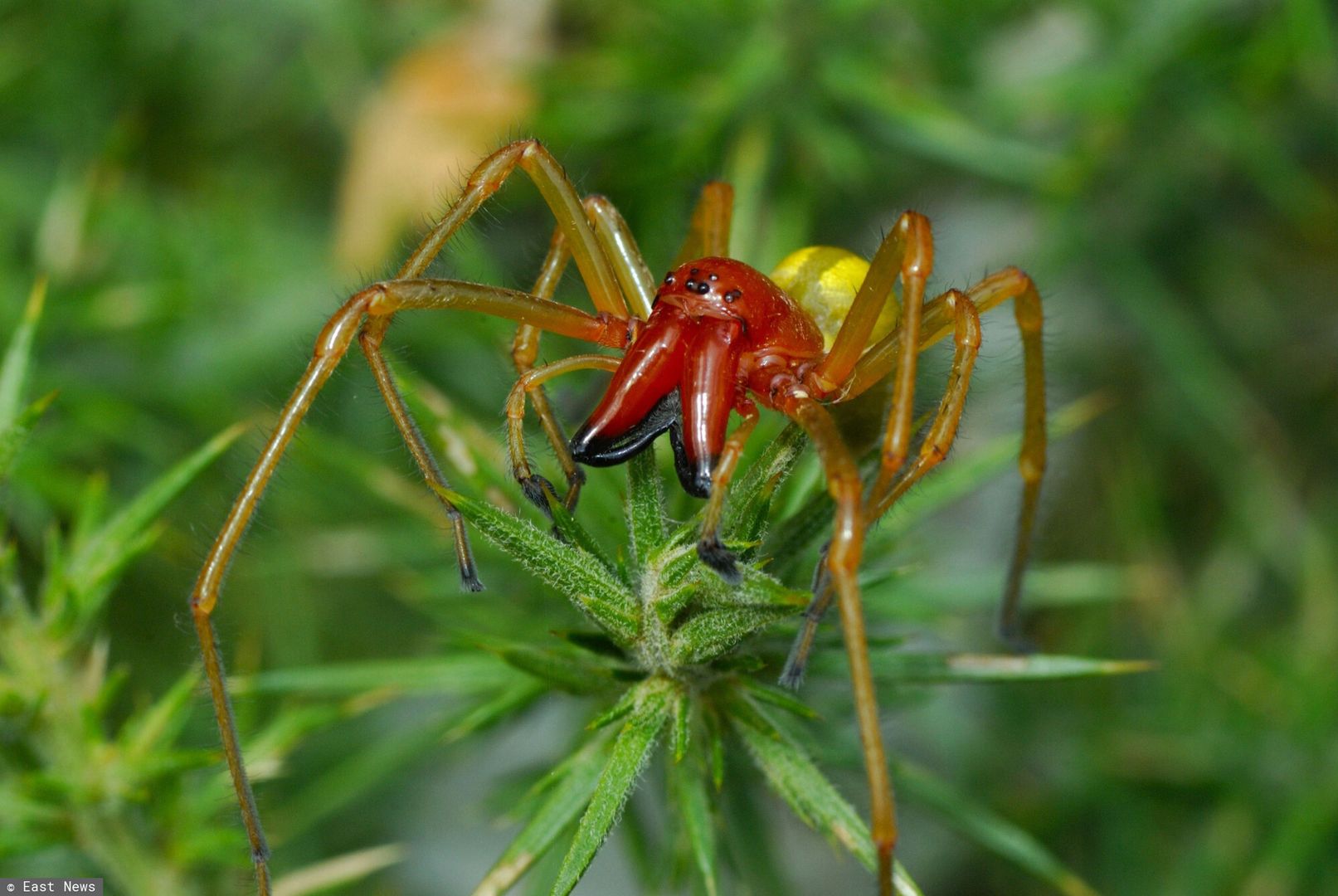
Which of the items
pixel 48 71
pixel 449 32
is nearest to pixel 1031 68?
pixel 449 32

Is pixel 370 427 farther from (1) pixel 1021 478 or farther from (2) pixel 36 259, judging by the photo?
(1) pixel 1021 478

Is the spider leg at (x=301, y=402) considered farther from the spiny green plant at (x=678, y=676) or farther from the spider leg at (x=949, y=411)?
the spider leg at (x=949, y=411)

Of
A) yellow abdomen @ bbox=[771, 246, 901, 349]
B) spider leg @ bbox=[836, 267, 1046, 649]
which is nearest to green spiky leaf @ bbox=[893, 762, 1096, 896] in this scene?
spider leg @ bbox=[836, 267, 1046, 649]

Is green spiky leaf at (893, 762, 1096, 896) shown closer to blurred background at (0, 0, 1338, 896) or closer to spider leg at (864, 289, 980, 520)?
blurred background at (0, 0, 1338, 896)

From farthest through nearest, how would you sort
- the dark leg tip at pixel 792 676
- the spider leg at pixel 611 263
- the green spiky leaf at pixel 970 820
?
the spider leg at pixel 611 263, the green spiky leaf at pixel 970 820, the dark leg tip at pixel 792 676

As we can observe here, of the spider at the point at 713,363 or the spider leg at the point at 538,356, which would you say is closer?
the spider at the point at 713,363

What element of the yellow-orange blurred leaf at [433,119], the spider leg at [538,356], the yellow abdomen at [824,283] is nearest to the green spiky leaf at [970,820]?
the spider leg at [538,356]

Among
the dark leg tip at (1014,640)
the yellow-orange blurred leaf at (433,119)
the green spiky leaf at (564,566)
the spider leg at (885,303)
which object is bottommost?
the dark leg tip at (1014,640)
